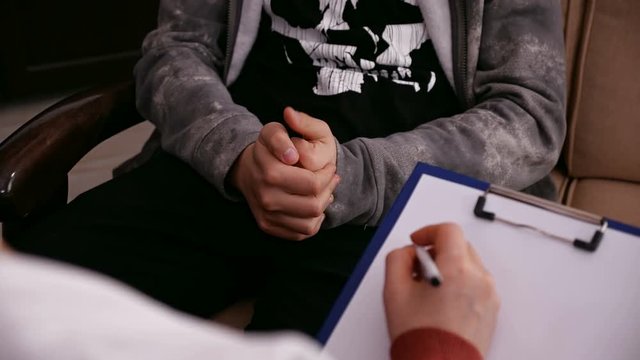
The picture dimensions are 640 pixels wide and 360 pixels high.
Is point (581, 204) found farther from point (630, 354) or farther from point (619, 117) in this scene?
point (630, 354)

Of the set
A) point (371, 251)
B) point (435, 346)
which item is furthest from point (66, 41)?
point (435, 346)

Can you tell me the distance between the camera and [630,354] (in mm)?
516

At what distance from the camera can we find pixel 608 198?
1.00 m

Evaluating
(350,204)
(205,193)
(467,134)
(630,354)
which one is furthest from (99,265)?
(630,354)

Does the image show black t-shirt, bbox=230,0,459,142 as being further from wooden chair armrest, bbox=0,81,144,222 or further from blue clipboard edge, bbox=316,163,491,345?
blue clipboard edge, bbox=316,163,491,345

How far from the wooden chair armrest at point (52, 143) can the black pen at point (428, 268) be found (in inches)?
19.6

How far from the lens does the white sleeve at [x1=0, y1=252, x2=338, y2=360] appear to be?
228 millimetres

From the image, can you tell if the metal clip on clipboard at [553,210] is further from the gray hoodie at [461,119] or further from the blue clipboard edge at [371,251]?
the gray hoodie at [461,119]

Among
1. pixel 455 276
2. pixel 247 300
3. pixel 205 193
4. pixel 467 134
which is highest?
pixel 455 276

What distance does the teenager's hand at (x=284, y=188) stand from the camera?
2.50ft

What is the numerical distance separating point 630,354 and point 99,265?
573mm

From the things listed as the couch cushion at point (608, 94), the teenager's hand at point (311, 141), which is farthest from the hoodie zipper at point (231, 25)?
the couch cushion at point (608, 94)

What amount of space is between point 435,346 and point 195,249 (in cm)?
47

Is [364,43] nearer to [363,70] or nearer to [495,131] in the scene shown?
[363,70]
